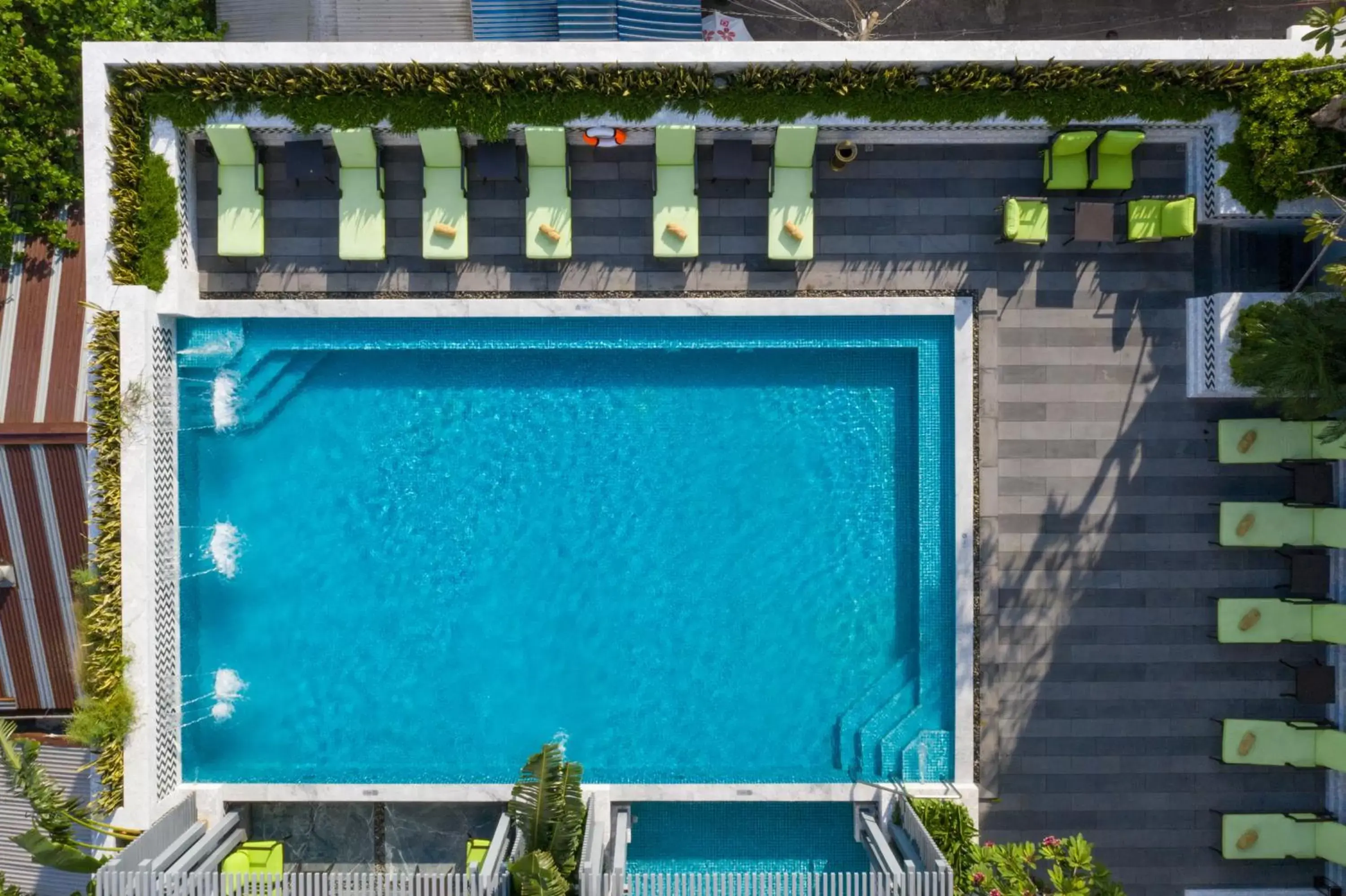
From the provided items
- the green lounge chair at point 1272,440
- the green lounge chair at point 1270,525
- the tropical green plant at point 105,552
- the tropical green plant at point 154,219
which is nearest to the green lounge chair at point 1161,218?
the green lounge chair at point 1272,440

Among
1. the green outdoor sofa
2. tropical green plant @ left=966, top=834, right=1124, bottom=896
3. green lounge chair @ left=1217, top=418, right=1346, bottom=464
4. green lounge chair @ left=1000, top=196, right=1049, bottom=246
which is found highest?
green lounge chair @ left=1000, top=196, right=1049, bottom=246

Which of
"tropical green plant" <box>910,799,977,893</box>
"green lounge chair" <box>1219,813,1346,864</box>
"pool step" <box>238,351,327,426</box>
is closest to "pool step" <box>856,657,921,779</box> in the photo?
"tropical green plant" <box>910,799,977,893</box>

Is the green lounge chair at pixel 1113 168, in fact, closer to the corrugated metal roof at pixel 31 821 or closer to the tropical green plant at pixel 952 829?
the tropical green plant at pixel 952 829

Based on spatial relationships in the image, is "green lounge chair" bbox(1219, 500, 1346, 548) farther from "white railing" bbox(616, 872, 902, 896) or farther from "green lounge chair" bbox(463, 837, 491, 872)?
"green lounge chair" bbox(463, 837, 491, 872)

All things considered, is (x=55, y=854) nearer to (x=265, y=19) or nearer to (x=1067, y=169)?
(x=265, y=19)

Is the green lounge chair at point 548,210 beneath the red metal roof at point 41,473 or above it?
above
